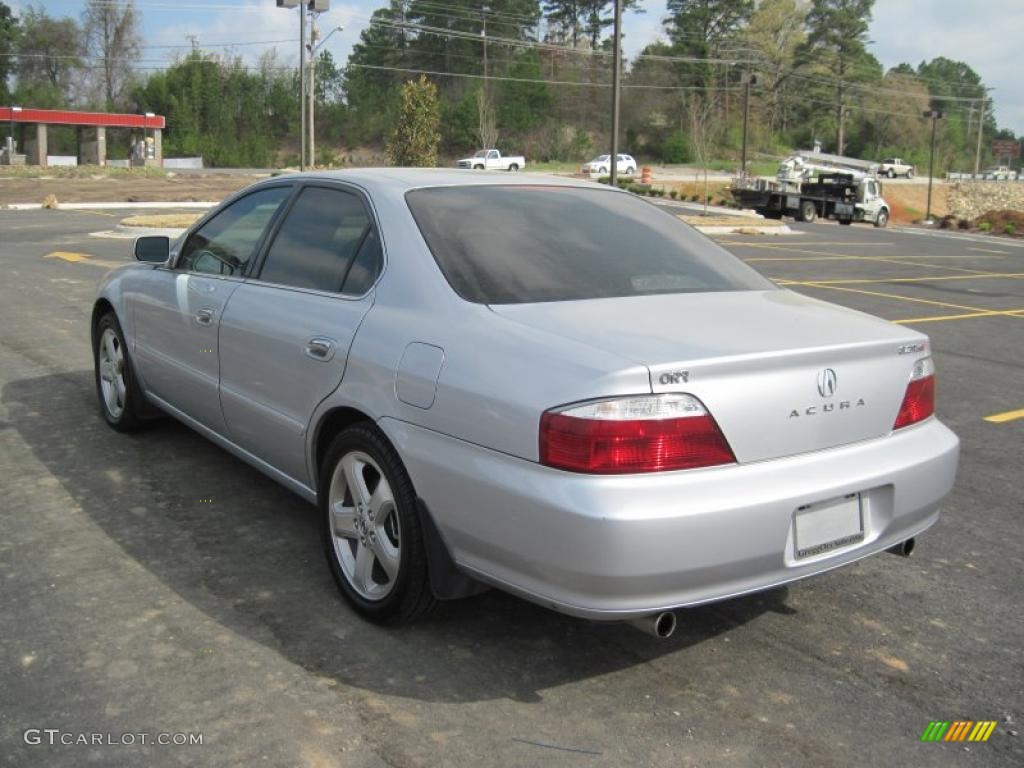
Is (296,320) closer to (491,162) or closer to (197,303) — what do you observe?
(197,303)

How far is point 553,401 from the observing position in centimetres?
280

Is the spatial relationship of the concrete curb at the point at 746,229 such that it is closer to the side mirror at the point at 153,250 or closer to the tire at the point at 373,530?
the side mirror at the point at 153,250

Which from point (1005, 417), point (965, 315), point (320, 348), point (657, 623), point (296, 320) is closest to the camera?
point (657, 623)

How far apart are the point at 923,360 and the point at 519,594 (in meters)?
1.67

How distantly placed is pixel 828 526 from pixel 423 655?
1354 mm

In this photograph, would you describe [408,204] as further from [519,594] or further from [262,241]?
[519,594]

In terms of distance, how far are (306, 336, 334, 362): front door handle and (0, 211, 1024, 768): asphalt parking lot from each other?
886 mm

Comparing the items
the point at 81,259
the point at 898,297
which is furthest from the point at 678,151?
the point at 81,259

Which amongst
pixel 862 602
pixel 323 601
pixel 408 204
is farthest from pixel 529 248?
pixel 862 602

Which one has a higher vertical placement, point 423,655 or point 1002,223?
point 1002,223

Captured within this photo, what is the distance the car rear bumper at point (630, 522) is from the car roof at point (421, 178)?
1.17 m

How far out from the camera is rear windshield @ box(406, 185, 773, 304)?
3.46 m

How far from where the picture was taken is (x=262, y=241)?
4453 millimetres

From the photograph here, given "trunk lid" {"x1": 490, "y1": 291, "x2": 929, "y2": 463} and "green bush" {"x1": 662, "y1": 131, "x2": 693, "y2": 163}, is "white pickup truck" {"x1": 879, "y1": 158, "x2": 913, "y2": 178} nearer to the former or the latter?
"green bush" {"x1": 662, "y1": 131, "x2": 693, "y2": 163}
